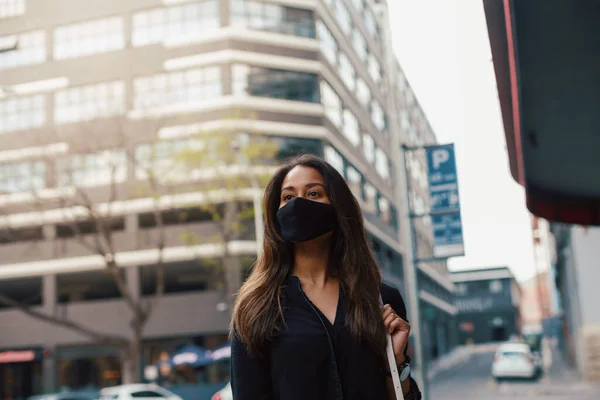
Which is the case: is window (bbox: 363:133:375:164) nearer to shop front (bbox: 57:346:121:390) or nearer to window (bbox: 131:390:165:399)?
shop front (bbox: 57:346:121:390)

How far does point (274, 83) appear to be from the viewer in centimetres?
3556

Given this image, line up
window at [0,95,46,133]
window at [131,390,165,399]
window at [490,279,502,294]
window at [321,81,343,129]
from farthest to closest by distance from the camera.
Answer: window at [490,279,502,294] → window at [0,95,46,133] → window at [321,81,343,129] → window at [131,390,165,399]

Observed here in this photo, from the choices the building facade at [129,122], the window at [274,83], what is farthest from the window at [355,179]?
the window at [274,83]

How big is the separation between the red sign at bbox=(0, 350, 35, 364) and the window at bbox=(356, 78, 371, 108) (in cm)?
2287

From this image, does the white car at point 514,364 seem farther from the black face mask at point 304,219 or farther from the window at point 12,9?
the black face mask at point 304,219

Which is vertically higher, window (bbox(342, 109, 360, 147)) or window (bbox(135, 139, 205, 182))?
window (bbox(342, 109, 360, 147))

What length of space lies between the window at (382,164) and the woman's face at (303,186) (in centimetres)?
4763

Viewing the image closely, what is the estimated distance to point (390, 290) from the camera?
2.71m

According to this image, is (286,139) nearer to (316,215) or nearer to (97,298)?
(97,298)

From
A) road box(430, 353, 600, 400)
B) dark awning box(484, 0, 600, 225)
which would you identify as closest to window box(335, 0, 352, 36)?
road box(430, 353, 600, 400)

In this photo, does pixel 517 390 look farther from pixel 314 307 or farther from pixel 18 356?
pixel 314 307

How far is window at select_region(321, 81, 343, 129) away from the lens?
120 feet

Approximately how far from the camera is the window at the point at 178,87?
3478cm

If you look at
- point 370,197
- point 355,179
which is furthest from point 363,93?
point 355,179
